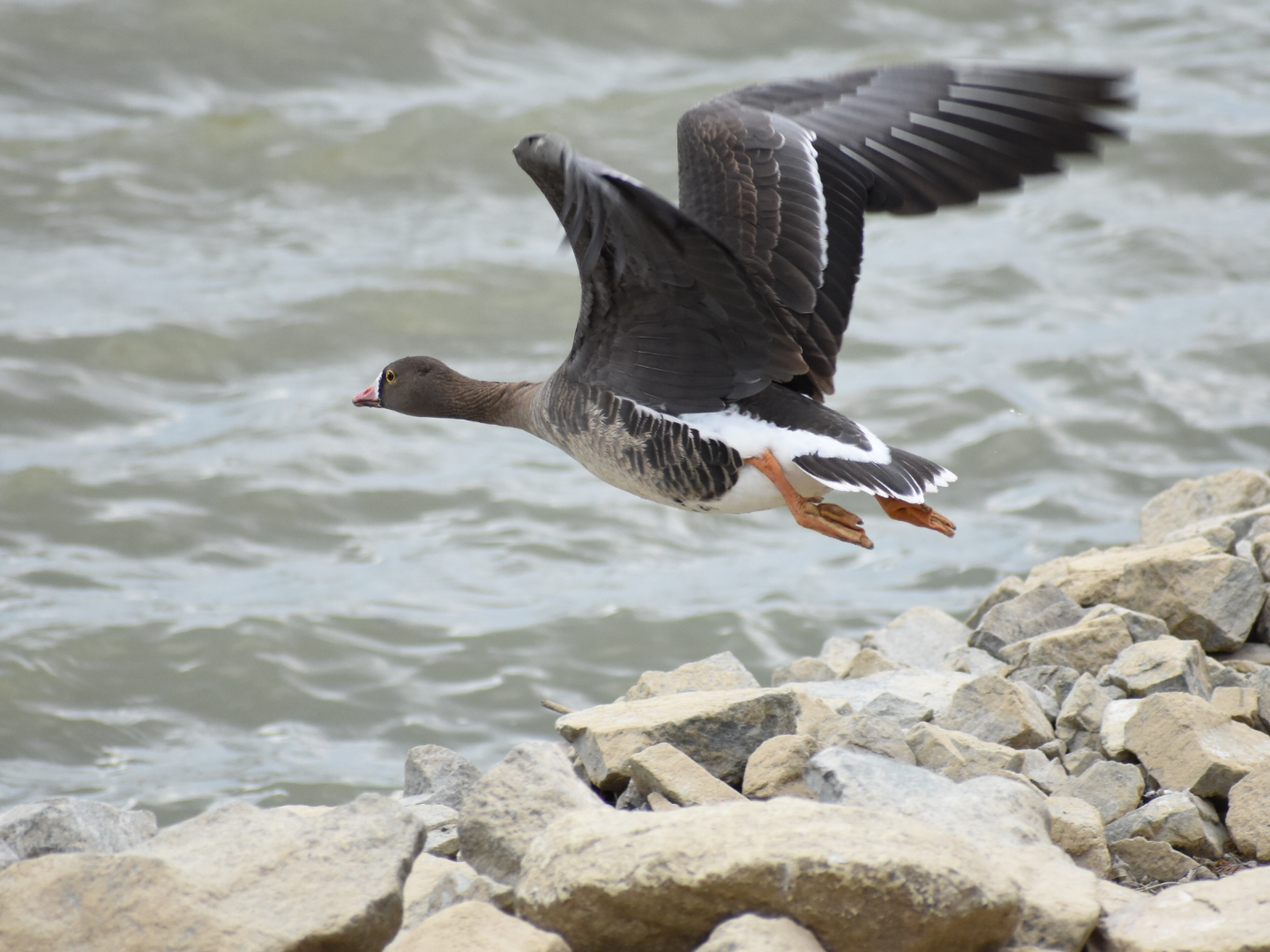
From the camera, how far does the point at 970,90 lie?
16.7 ft

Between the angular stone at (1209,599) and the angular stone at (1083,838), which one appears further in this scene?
the angular stone at (1209,599)

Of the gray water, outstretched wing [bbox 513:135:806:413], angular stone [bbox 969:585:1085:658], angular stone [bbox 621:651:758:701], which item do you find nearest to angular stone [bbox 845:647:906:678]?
angular stone [bbox 969:585:1085:658]

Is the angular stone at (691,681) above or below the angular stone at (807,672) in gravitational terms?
above

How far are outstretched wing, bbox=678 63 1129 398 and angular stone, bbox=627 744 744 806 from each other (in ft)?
6.45

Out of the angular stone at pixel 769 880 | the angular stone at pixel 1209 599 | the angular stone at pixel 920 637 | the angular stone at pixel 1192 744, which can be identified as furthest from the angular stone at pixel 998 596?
the angular stone at pixel 769 880

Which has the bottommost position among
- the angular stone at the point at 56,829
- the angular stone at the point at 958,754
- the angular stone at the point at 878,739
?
the angular stone at the point at 56,829

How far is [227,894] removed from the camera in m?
3.16

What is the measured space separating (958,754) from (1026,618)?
1.60 meters

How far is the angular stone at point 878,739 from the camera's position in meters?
3.86

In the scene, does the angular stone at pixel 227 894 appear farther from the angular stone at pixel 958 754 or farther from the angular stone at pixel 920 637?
the angular stone at pixel 920 637

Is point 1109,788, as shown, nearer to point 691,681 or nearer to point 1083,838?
point 1083,838

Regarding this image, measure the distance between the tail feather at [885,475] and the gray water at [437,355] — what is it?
268 centimetres

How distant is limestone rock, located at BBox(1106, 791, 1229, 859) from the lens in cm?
366

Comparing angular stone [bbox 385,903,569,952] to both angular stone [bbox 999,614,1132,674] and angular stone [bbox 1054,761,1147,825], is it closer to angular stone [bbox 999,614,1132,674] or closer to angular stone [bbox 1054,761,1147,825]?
angular stone [bbox 1054,761,1147,825]
